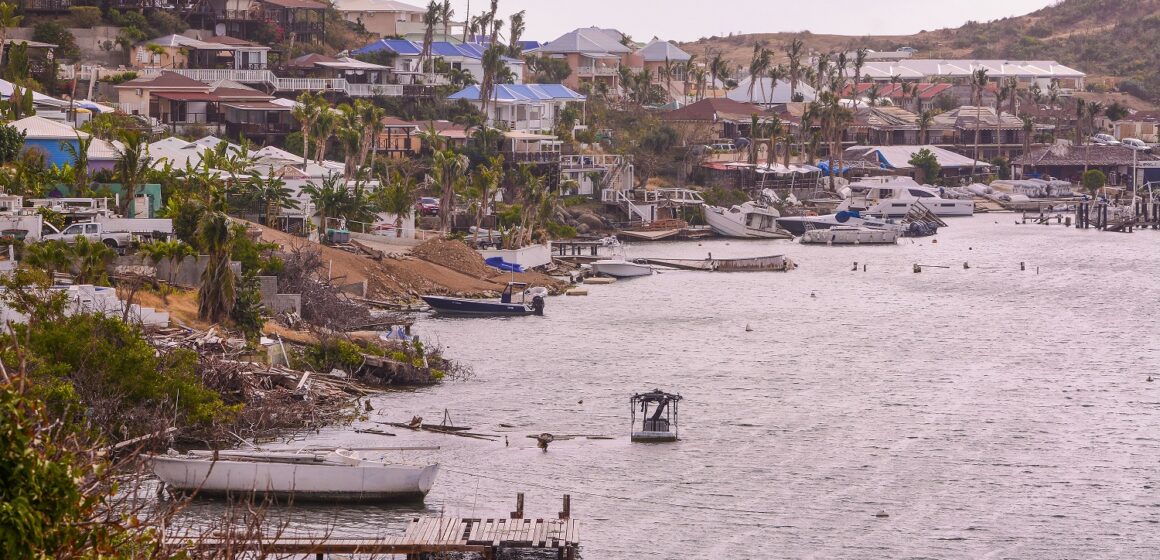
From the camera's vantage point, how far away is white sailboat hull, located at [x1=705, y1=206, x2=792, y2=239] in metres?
117

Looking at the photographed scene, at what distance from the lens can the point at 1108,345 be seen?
2697 inches

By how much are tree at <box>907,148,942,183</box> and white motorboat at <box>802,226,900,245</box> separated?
32.5m

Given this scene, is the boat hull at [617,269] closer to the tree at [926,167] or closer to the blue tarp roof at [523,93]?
the blue tarp roof at [523,93]

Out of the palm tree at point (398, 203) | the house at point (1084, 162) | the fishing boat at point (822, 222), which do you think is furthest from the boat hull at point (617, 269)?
the house at point (1084, 162)

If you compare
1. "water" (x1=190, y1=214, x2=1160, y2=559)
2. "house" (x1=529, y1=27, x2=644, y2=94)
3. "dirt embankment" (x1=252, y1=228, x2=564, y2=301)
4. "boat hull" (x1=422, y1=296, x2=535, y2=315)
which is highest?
"house" (x1=529, y1=27, x2=644, y2=94)

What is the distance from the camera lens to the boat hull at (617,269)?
90.1 metres

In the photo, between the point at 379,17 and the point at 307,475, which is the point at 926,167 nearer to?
the point at 379,17

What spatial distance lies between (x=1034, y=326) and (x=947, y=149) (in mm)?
89390

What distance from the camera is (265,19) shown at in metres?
130

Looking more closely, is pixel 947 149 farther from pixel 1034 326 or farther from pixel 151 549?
pixel 151 549

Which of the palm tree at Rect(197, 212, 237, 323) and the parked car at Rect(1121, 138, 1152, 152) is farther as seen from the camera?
the parked car at Rect(1121, 138, 1152, 152)

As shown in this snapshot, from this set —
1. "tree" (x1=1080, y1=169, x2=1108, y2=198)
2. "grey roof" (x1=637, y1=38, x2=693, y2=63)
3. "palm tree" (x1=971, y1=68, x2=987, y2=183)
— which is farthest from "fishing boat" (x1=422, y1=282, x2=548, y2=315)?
"grey roof" (x1=637, y1=38, x2=693, y2=63)

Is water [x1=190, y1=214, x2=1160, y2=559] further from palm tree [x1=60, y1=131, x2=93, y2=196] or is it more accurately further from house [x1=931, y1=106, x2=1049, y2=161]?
house [x1=931, y1=106, x2=1049, y2=161]

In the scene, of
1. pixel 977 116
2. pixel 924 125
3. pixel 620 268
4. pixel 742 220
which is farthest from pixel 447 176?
pixel 977 116
